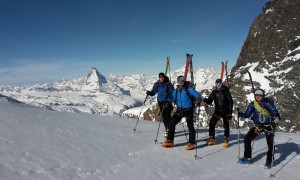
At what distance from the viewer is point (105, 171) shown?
8867 mm

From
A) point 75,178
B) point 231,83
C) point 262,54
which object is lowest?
point 75,178

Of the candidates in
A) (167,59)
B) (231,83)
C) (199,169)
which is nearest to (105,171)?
(199,169)

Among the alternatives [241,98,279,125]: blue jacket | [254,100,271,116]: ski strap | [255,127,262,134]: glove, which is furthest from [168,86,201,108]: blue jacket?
[255,127,262,134]: glove

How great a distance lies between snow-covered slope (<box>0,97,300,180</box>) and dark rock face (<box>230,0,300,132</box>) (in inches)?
2136

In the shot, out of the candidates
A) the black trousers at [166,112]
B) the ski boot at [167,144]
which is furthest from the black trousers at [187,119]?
the black trousers at [166,112]

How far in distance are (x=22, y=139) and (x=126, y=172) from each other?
4.51 m

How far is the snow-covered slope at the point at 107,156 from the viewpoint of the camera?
8.45 meters

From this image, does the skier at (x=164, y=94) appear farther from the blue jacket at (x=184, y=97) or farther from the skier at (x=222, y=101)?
the skier at (x=222, y=101)

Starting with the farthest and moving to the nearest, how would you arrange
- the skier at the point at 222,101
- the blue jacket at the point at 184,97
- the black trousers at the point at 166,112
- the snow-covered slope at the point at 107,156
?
the black trousers at the point at 166,112, the skier at the point at 222,101, the blue jacket at the point at 184,97, the snow-covered slope at the point at 107,156

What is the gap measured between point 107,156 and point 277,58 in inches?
3303

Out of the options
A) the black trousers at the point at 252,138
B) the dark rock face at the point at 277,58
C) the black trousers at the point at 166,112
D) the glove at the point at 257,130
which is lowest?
the black trousers at the point at 252,138

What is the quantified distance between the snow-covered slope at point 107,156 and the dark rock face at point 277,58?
54256 mm

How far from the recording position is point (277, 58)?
Result: 273 ft

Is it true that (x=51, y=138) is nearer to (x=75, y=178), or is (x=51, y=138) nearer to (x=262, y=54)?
(x=75, y=178)
